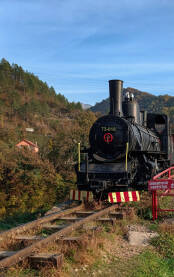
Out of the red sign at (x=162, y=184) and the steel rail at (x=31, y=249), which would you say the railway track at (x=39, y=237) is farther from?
the red sign at (x=162, y=184)

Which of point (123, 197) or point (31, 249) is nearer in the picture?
point (31, 249)

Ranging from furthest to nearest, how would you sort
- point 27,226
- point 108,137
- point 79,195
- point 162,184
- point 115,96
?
1. point 115,96
2. point 108,137
3. point 79,195
4. point 162,184
5. point 27,226

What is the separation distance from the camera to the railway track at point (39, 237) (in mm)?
4580

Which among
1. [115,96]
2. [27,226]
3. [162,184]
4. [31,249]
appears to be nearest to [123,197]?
[162,184]

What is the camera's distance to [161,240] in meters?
6.00

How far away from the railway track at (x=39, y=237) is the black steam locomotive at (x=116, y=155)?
123 centimetres

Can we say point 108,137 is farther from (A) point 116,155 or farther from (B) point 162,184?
(B) point 162,184

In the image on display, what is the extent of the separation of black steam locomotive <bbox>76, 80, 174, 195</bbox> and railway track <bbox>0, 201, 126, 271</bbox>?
4.04 ft

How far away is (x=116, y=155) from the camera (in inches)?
419

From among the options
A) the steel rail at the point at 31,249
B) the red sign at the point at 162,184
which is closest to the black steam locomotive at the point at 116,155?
the red sign at the point at 162,184

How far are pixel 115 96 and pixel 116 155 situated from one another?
2565mm

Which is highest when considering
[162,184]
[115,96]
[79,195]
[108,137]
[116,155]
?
[115,96]

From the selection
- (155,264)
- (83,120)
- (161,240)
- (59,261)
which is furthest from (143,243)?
(83,120)

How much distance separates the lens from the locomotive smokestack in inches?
461
